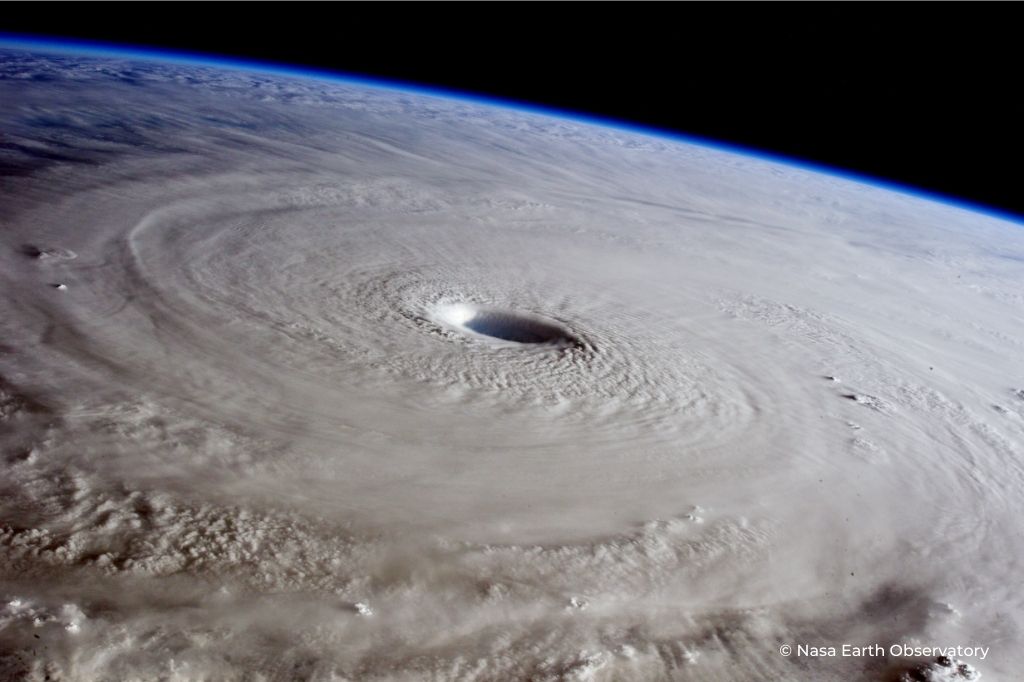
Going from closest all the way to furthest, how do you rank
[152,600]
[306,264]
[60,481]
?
[152,600] → [60,481] → [306,264]

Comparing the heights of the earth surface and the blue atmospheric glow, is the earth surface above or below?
below

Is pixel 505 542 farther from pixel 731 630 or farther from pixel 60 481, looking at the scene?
pixel 60 481

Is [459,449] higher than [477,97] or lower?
lower

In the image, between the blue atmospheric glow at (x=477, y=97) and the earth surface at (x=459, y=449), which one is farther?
the blue atmospheric glow at (x=477, y=97)

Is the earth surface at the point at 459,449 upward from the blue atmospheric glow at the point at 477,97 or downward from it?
downward

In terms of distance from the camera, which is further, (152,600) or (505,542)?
(505,542)

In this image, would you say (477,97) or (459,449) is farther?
(477,97)

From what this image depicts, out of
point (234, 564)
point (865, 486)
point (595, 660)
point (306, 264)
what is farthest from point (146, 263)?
point (865, 486)

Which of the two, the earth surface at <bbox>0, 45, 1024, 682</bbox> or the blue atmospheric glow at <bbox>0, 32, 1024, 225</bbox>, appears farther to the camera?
the blue atmospheric glow at <bbox>0, 32, 1024, 225</bbox>
